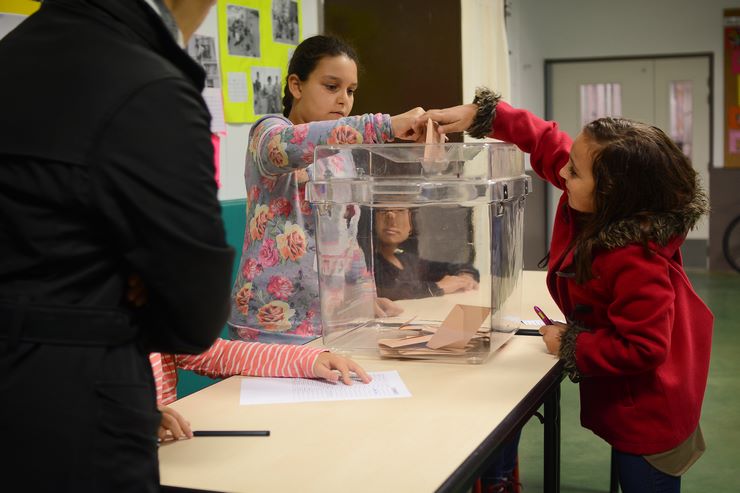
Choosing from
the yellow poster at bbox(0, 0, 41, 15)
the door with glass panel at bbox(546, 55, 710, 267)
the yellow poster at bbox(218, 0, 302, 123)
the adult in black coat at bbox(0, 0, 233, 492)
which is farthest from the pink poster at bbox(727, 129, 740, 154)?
the adult in black coat at bbox(0, 0, 233, 492)

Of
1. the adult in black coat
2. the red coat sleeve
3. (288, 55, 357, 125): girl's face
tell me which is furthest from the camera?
(288, 55, 357, 125): girl's face

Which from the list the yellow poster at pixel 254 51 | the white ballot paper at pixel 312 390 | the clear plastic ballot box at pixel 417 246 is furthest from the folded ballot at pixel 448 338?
the yellow poster at pixel 254 51

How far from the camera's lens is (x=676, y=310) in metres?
1.72

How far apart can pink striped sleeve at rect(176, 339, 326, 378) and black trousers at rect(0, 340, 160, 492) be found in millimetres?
758

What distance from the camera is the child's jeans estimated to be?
173 centimetres

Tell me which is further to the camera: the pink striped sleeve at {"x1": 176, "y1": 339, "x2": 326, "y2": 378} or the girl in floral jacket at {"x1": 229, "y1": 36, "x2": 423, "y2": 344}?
the girl in floral jacket at {"x1": 229, "y1": 36, "x2": 423, "y2": 344}

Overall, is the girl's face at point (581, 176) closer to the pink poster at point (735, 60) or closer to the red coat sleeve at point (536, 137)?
the red coat sleeve at point (536, 137)

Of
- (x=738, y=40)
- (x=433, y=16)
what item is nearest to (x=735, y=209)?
(x=738, y=40)

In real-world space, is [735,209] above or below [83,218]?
below

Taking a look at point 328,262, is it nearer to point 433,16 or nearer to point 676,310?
point 676,310

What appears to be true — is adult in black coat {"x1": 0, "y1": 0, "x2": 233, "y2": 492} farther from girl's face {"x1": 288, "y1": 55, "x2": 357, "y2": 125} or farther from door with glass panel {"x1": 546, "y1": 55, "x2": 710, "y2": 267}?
door with glass panel {"x1": 546, "y1": 55, "x2": 710, "y2": 267}

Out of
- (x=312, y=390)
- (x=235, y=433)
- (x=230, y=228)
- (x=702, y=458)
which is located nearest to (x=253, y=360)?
(x=312, y=390)

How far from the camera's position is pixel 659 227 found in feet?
5.43

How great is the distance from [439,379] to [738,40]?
22.9 feet
